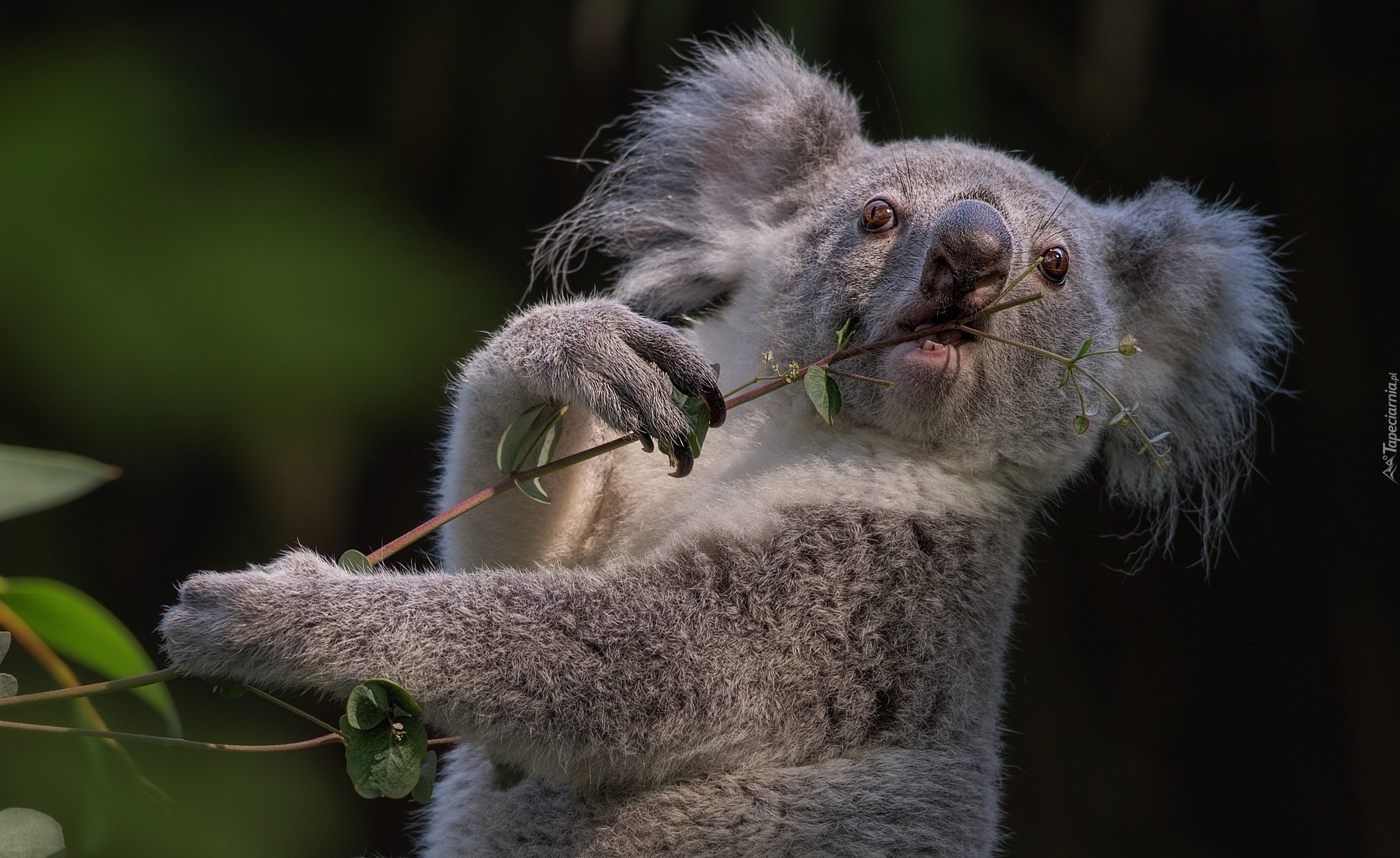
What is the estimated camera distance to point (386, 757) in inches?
44.6

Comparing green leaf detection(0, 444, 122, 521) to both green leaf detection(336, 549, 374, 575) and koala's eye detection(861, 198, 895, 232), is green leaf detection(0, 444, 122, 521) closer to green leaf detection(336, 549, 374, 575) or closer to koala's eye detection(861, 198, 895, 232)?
green leaf detection(336, 549, 374, 575)

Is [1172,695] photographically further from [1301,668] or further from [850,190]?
[850,190]

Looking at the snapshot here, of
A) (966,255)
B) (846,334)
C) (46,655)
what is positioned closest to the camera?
(46,655)

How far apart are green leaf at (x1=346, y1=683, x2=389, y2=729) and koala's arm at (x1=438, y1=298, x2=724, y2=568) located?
16.7 inches

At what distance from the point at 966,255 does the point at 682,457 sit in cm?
45

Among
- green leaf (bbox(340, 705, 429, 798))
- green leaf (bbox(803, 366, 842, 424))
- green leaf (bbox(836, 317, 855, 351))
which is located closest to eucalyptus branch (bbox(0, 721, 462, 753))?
green leaf (bbox(340, 705, 429, 798))

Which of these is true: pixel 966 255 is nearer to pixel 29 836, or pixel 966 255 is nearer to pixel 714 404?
pixel 714 404

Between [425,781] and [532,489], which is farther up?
[532,489]

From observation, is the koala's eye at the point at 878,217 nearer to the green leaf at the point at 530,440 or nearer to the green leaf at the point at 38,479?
the green leaf at the point at 530,440

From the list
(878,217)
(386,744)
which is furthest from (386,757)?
(878,217)

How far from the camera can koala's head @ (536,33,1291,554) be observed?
1.68m

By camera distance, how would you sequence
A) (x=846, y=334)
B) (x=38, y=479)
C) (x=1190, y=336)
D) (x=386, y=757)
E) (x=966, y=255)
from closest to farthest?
1. (x=38, y=479)
2. (x=386, y=757)
3. (x=966, y=255)
4. (x=846, y=334)
5. (x=1190, y=336)

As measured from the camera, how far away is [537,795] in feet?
5.28

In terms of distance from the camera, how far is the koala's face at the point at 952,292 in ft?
5.20
